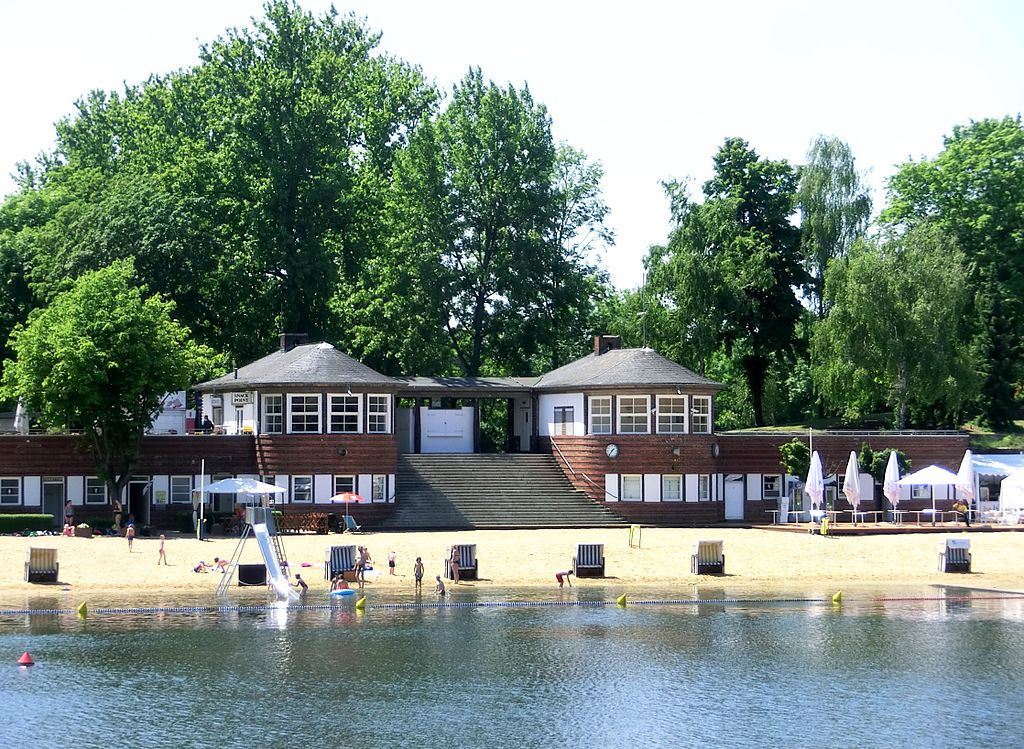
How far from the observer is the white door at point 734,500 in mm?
63781

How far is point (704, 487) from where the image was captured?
62562mm

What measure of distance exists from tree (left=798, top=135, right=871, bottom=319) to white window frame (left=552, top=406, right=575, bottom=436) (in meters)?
23.1

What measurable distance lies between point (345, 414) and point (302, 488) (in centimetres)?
357

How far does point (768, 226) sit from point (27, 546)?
4901cm

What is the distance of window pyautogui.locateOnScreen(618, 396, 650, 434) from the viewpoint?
6238 centimetres

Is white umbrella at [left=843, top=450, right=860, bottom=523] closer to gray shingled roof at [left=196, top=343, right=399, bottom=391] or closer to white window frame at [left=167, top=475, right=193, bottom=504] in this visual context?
gray shingled roof at [left=196, top=343, right=399, bottom=391]

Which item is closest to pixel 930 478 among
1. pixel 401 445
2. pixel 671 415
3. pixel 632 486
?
pixel 671 415

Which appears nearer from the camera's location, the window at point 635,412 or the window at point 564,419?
the window at point 635,412

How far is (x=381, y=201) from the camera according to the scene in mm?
82188

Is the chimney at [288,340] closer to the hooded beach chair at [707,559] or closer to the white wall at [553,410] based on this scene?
the white wall at [553,410]

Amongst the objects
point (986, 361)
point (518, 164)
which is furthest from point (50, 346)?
point (986, 361)

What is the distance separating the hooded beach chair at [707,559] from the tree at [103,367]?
22.1m

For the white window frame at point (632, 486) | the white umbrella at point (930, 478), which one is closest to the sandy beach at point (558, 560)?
the white umbrella at point (930, 478)

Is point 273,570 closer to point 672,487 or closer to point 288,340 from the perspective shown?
point 672,487
